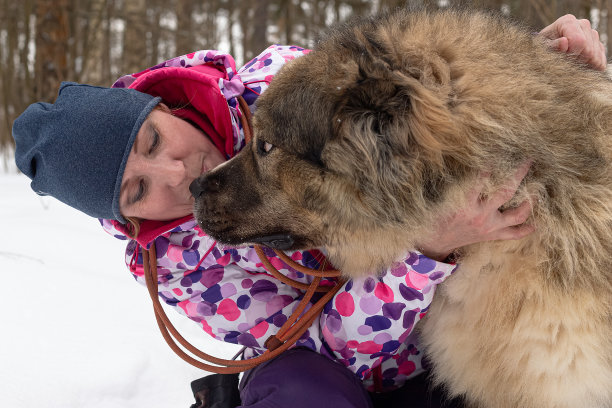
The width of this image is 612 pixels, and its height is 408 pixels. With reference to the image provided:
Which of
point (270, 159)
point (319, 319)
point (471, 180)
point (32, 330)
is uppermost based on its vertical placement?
point (471, 180)

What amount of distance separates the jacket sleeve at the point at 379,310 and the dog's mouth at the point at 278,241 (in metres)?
0.30

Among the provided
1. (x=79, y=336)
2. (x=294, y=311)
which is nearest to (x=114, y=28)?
(x=79, y=336)

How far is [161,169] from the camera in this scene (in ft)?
6.04

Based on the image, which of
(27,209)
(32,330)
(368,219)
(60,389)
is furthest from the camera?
(27,209)

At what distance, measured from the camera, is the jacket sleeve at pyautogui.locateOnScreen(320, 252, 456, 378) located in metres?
1.59

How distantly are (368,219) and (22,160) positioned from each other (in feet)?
4.27

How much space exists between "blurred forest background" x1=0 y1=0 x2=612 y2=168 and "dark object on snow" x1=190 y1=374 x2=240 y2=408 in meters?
1.34

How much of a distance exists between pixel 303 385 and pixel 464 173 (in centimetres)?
89

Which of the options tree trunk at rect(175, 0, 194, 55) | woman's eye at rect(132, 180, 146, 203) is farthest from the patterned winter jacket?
tree trunk at rect(175, 0, 194, 55)

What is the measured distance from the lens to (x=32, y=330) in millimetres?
2514

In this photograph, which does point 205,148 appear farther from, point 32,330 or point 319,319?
point 32,330

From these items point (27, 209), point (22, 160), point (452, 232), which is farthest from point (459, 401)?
point (27, 209)

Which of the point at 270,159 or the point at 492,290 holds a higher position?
the point at 270,159

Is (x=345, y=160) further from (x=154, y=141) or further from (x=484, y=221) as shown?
(x=154, y=141)
